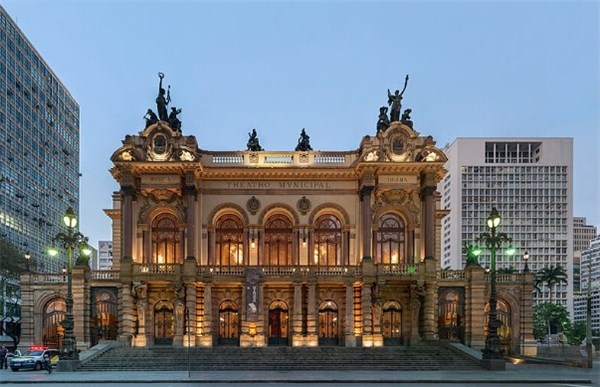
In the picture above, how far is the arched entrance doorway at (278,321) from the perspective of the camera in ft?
155

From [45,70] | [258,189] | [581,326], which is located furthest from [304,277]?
[581,326]

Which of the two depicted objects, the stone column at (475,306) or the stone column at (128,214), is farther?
the stone column at (128,214)

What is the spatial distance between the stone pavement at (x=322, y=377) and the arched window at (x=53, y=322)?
11.5m

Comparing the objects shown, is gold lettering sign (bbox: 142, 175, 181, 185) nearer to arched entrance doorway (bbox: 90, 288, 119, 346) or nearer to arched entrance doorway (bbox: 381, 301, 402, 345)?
arched entrance doorway (bbox: 90, 288, 119, 346)

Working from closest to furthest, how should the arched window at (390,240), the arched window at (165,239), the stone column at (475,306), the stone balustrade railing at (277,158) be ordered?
the stone column at (475,306)
the arched window at (165,239)
the arched window at (390,240)
the stone balustrade railing at (277,158)

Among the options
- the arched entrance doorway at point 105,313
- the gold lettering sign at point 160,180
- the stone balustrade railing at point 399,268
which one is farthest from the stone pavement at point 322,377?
the gold lettering sign at point 160,180

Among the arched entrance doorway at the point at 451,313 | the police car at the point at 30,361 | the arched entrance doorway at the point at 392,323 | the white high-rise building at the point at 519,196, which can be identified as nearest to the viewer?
the police car at the point at 30,361

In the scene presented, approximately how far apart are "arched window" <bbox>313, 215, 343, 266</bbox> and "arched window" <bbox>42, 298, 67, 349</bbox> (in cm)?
1898

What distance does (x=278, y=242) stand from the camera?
48.6 m

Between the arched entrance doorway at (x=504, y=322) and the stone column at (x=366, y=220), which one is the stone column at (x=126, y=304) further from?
the arched entrance doorway at (x=504, y=322)

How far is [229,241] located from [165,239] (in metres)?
4.74

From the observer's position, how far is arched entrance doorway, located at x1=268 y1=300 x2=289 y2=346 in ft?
155

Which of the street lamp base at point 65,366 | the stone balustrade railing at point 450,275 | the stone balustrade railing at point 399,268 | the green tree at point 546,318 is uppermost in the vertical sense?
the stone balustrade railing at point 399,268

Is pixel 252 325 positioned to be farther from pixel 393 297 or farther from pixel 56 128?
pixel 56 128
